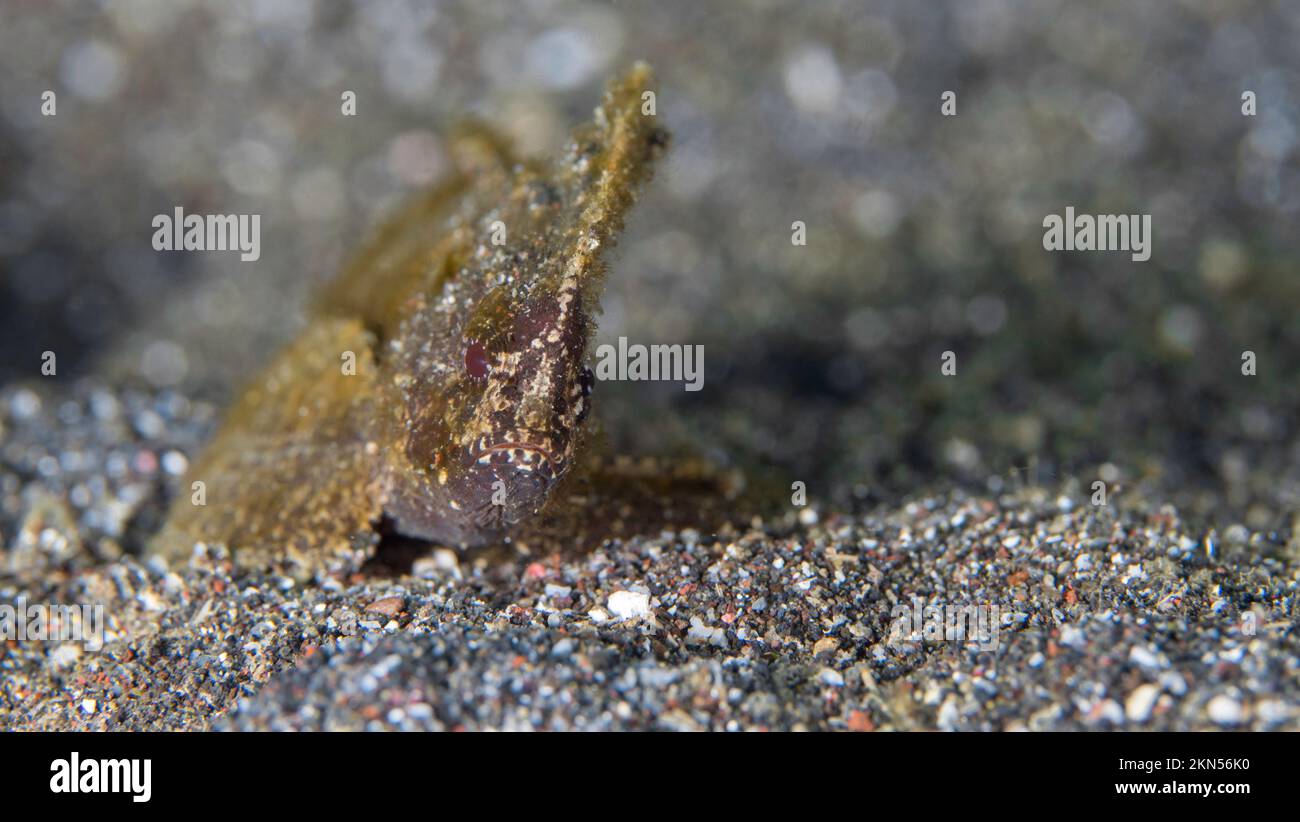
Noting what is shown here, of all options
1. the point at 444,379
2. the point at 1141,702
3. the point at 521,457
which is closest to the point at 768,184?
the point at 444,379

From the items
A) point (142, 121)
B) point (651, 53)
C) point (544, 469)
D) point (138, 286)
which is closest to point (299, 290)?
point (138, 286)

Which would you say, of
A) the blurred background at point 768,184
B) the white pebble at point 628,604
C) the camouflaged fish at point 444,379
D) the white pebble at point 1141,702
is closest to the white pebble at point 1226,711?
the white pebble at point 1141,702

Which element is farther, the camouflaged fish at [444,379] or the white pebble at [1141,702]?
the camouflaged fish at [444,379]

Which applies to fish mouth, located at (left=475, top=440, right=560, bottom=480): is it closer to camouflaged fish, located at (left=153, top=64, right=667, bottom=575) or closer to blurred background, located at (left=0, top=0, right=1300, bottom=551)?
camouflaged fish, located at (left=153, top=64, right=667, bottom=575)

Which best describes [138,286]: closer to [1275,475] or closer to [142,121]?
[142,121]

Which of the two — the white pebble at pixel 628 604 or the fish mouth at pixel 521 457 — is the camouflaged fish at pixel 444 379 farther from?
the white pebble at pixel 628 604

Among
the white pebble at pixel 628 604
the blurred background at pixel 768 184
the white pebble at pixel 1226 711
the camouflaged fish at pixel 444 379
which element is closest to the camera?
the white pebble at pixel 1226 711

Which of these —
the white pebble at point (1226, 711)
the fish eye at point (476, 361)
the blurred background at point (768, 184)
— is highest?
the blurred background at point (768, 184)

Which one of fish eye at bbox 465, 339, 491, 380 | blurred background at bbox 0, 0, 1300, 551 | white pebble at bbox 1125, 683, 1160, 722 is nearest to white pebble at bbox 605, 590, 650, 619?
fish eye at bbox 465, 339, 491, 380

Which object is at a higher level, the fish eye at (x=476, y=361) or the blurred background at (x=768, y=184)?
the blurred background at (x=768, y=184)
